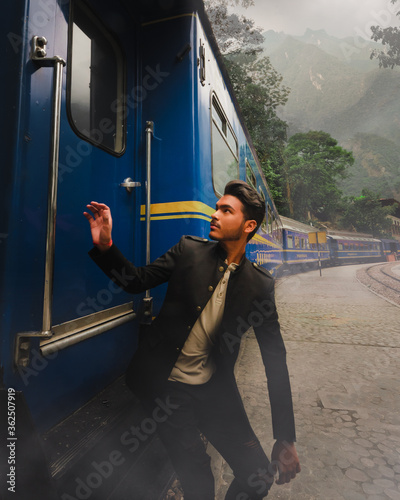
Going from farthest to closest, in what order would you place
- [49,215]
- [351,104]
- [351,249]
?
[351,104], [351,249], [49,215]

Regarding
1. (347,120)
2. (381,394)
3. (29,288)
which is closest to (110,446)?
(29,288)

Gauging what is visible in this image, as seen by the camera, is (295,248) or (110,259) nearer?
(110,259)

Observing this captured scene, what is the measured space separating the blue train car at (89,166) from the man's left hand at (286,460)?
927 millimetres

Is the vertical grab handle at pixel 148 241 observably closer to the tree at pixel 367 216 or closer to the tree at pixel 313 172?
the tree at pixel 313 172

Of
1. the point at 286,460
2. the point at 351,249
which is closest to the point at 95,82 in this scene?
the point at 286,460

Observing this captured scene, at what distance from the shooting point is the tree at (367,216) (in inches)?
1980

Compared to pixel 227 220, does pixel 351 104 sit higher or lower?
higher

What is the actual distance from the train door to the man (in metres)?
0.46

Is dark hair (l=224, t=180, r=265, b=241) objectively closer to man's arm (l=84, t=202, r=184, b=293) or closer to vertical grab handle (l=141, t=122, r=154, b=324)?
man's arm (l=84, t=202, r=184, b=293)

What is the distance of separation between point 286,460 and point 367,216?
57.6 meters

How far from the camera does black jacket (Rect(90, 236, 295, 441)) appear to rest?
116 centimetres

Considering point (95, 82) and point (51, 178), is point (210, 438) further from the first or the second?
point (95, 82)

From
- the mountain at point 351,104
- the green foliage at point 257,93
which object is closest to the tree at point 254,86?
the green foliage at point 257,93

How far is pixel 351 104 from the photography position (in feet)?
377
